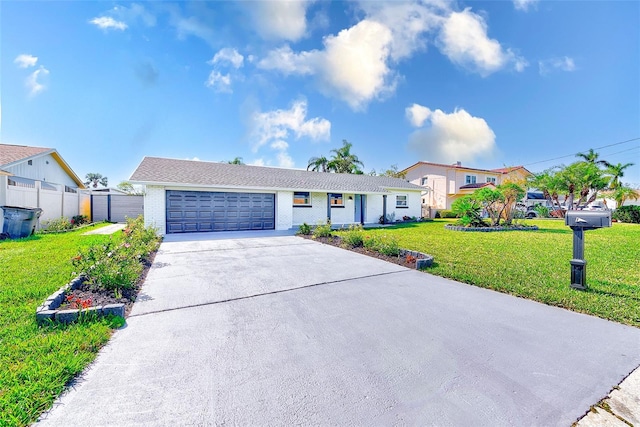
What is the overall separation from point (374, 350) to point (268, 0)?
10.8m

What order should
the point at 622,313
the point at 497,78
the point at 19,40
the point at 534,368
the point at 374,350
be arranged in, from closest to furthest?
the point at 534,368 → the point at 374,350 → the point at 622,313 → the point at 19,40 → the point at 497,78

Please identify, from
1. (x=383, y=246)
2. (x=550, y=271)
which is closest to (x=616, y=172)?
(x=550, y=271)

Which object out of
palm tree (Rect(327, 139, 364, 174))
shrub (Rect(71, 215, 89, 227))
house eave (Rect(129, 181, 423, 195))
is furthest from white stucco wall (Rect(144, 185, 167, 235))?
palm tree (Rect(327, 139, 364, 174))

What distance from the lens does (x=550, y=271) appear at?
19.6 ft

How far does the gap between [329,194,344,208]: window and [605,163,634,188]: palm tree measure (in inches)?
956

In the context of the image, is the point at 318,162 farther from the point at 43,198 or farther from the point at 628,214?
the point at 628,214

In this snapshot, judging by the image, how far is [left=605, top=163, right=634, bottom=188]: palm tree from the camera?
23.4 meters

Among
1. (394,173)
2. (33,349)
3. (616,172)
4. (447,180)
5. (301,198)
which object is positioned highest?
(394,173)

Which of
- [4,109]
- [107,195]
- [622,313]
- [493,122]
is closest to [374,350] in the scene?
[622,313]

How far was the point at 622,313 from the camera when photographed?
12.2ft

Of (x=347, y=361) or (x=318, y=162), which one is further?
(x=318, y=162)

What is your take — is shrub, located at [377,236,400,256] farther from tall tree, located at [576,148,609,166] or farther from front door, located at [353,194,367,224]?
tall tree, located at [576,148,609,166]

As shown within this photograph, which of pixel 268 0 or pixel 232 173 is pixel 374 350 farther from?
pixel 232 173

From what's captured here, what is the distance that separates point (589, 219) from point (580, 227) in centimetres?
21
